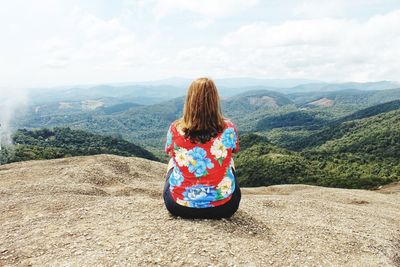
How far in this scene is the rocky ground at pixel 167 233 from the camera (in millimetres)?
7770

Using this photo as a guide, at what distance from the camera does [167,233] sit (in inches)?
342

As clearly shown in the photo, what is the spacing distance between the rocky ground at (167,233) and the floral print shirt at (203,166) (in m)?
0.99

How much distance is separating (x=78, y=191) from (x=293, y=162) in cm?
5859

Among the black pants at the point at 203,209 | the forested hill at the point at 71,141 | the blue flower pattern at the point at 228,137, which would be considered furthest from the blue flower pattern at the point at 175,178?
the forested hill at the point at 71,141

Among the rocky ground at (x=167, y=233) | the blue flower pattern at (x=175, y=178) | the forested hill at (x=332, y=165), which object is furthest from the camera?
the forested hill at (x=332, y=165)

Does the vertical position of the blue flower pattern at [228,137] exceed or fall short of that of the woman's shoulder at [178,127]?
it falls short

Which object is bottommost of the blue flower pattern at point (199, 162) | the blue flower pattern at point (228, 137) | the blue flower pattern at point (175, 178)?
the blue flower pattern at point (175, 178)

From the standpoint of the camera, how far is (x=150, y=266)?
7207mm

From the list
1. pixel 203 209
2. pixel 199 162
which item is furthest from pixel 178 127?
pixel 203 209

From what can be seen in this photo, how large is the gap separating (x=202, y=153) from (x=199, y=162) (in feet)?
0.78

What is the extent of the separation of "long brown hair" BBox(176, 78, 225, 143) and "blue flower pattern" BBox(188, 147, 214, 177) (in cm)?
29

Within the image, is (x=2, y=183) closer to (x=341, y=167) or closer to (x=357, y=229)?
(x=357, y=229)

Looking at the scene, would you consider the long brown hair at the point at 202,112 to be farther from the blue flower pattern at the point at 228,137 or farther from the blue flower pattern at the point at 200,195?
the blue flower pattern at the point at 200,195

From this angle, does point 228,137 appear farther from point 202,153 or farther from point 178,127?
point 178,127
